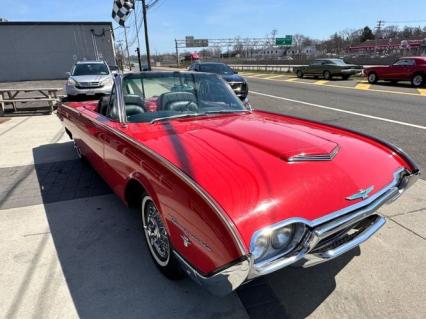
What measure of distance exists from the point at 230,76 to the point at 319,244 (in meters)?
12.5

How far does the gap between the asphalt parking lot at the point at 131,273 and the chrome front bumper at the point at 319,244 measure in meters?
0.49

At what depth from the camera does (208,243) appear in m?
1.82

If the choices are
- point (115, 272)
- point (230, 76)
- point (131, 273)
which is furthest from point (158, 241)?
point (230, 76)

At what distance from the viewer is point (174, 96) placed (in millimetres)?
3594

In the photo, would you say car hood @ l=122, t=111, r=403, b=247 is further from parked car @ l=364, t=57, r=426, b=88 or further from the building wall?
the building wall

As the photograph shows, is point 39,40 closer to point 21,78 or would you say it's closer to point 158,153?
point 21,78

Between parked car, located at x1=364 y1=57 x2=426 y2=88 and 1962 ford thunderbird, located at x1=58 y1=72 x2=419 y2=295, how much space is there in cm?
1642

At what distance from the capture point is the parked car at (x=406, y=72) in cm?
1648

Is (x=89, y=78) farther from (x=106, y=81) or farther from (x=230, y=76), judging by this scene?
(x=230, y=76)

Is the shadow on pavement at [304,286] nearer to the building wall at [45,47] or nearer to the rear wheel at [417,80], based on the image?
the rear wheel at [417,80]

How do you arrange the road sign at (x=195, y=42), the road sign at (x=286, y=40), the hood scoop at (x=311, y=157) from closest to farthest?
the hood scoop at (x=311, y=157), the road sign at (x=286, y=40), the road sign at (x=195, y=42)

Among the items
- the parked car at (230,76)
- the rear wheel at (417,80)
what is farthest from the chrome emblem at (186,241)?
the rear wheel at (417,80)

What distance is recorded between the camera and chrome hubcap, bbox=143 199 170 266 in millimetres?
2633

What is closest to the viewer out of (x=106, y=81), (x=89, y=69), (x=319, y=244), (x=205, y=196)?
(x=205, y=196)
